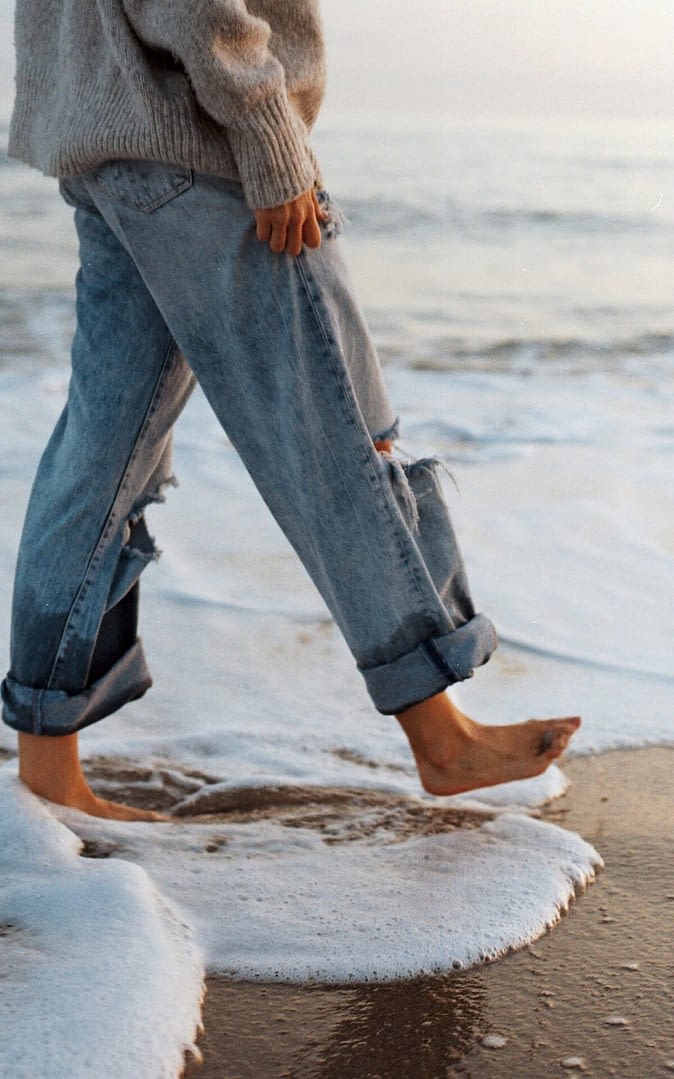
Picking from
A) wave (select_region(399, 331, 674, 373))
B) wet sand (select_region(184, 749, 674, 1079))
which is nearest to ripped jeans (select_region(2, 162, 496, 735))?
wet sand (select_region(184, 749, 674, 1079))

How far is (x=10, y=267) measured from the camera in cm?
975

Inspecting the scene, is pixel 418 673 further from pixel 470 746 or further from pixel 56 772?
pixel 56 772

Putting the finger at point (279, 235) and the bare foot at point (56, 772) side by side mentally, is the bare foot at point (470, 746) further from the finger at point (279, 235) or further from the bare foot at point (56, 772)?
the finger at point (279, 235)

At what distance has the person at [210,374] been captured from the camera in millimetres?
1639

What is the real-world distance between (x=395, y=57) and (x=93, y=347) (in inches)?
536

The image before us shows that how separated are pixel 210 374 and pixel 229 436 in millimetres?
109

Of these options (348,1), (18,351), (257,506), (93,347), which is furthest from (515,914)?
(348,1)

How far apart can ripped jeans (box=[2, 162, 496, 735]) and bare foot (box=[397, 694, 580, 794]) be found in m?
0.08

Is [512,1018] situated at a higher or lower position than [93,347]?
lower

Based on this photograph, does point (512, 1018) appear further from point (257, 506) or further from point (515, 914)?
point (257, 506)

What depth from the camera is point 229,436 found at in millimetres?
1820

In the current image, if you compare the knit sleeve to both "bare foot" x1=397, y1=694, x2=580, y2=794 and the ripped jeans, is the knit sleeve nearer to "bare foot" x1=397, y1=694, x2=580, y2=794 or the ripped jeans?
the ripped jeans

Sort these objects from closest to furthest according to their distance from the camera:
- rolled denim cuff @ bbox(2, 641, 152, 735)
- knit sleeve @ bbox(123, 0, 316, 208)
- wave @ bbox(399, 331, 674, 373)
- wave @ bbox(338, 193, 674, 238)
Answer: knit sleeve @ bbox(123, 0, 316, 208) < rolled denim cuff @ bbox(2, 641, 152, 735) < wave @ bbox(399, 331, 674, 373) < wave @ bbox(338, 193, 674, 238)

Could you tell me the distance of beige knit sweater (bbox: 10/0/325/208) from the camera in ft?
5.15
